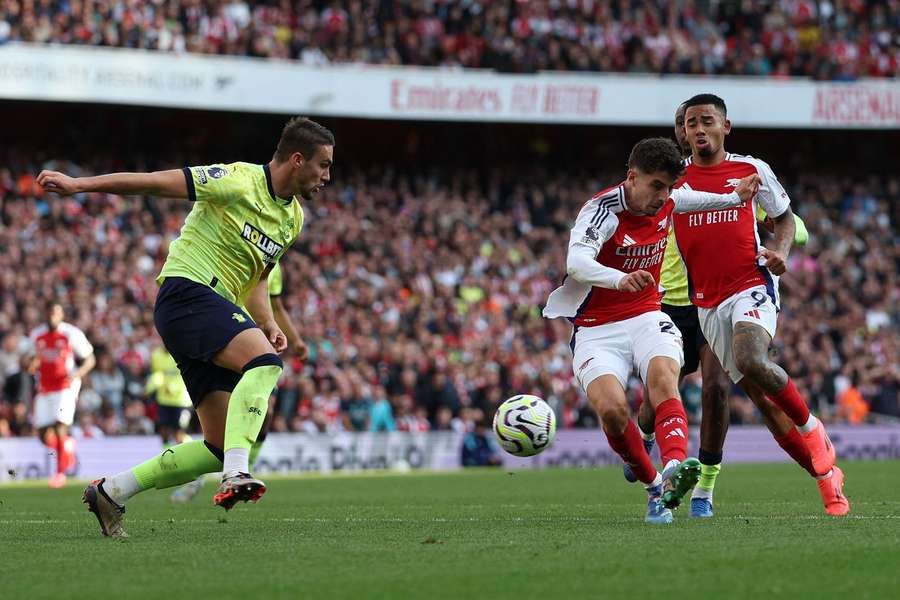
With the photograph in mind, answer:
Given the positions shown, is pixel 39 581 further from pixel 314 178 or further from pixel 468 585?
pixel 314 178

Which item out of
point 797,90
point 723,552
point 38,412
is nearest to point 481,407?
point 38,412

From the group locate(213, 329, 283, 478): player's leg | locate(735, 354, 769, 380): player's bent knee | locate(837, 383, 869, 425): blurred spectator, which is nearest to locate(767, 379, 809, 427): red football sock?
locate(735, 354, 769, 380): player's bent knee

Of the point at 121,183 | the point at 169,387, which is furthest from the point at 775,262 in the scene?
the point at 169,387

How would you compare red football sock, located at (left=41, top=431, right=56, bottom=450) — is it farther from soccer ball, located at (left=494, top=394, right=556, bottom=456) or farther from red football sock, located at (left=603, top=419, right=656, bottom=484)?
red football sock, located at (left=603, top=419, right=656, bottom=484)

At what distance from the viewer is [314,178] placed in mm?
7910

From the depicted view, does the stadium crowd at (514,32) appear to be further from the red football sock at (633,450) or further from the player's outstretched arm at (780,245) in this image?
the red football sock at (633,450)

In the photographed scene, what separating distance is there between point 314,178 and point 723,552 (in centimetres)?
307

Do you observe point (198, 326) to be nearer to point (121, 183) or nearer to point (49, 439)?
point (121, 183)

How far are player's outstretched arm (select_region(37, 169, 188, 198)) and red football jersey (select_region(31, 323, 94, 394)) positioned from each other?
10835mm

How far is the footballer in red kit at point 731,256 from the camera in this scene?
9258mm

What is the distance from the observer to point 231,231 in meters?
7.84

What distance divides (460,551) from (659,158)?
9.59ft

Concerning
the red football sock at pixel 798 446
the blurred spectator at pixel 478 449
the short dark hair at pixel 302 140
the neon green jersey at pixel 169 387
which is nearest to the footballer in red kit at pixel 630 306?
the red football sock at pixel 798 446

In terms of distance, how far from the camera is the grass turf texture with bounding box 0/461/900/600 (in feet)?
17.9
